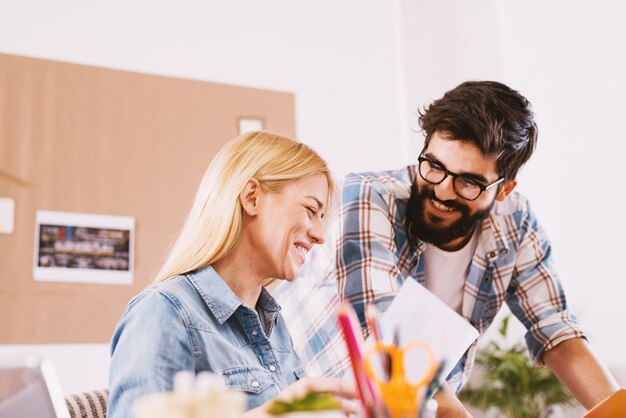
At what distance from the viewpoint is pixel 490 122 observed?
64.4 inches

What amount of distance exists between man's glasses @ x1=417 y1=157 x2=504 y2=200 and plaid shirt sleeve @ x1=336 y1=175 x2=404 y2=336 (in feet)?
0.33

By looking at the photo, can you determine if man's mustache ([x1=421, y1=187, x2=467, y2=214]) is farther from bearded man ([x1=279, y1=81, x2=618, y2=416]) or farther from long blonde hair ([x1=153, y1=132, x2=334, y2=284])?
long blonde hair ([x1=153, y1=132, x2=334, y2=284])

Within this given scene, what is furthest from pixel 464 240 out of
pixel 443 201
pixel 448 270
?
pixel 443 201

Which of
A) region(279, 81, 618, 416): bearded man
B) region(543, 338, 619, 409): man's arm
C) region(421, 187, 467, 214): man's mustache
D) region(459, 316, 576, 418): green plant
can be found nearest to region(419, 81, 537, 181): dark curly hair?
region(279, 81, 618, 416): bearded man

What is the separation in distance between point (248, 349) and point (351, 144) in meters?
2.69

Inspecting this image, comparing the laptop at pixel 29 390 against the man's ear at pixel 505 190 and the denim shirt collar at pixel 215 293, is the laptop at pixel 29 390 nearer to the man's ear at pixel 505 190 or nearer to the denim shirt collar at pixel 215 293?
the denim shirt collar at pixel 215 293

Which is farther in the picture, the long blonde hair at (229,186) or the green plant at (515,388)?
the green plant at (515,388)

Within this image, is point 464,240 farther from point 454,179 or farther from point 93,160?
point 93,160

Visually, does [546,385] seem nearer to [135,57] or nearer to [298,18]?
[298,18]

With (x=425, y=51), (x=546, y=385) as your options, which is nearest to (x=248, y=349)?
(x=546, y=385)

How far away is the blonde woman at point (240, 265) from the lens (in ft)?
3.29

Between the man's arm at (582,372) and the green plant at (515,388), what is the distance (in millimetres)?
2047

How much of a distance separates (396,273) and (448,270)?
277 millimetres

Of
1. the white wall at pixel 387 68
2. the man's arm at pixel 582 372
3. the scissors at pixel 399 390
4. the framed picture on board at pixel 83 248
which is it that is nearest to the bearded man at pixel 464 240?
the man's arm at pixel 582 372
